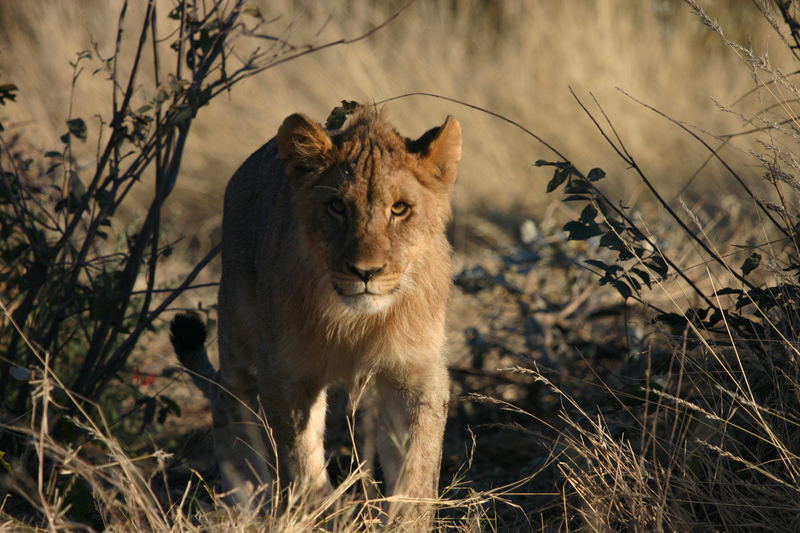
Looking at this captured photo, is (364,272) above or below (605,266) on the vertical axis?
above

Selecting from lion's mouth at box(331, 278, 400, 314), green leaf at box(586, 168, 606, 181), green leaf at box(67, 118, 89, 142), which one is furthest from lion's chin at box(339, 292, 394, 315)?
green leaf at box(67, 118, 89, 142)

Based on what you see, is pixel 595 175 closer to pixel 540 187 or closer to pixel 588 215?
pixel 588 215

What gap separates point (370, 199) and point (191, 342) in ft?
4.20

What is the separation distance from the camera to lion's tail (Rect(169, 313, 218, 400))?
427cm

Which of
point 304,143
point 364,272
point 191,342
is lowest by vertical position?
point 191,342

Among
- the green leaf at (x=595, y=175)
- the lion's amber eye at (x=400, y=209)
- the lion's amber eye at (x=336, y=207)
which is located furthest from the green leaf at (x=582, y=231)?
the lion's amber eye at (x=336, y=207)

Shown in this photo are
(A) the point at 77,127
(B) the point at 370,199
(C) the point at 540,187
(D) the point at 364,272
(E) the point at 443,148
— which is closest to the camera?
(D) the point at 364,272

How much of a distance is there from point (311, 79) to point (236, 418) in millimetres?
7311

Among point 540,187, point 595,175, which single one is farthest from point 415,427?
point 540,187

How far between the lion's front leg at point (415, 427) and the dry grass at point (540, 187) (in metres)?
0.17

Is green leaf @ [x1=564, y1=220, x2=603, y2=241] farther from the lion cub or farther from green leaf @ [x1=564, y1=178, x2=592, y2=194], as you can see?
the lion cub

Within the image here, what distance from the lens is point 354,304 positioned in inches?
135

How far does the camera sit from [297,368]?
12.3 feet

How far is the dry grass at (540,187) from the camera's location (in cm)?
346
